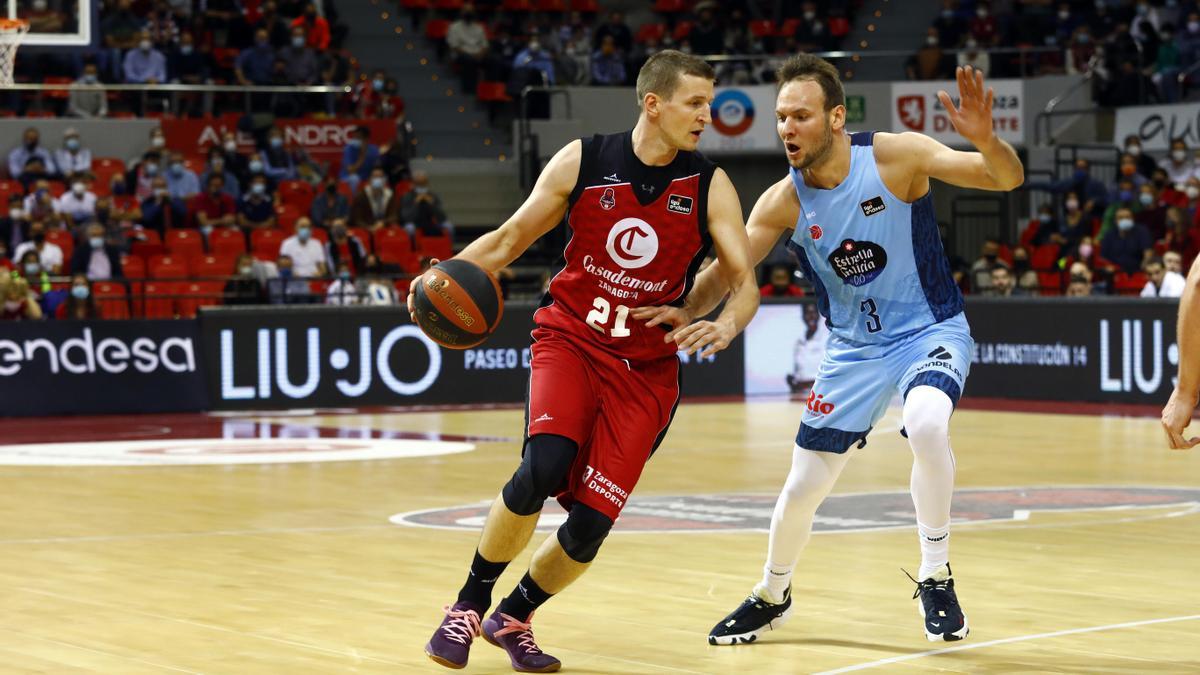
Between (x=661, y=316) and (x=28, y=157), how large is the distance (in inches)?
749

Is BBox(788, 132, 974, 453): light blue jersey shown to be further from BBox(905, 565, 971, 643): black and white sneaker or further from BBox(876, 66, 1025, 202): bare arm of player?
BBox(905, 565, 971, 643): black and white sneaker

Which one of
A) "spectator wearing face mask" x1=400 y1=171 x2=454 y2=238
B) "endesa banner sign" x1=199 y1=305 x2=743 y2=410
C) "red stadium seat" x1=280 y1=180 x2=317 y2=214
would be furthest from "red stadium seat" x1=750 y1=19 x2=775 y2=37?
"endesa banner sign" x1=199 y1=305 x2=743 y2=410

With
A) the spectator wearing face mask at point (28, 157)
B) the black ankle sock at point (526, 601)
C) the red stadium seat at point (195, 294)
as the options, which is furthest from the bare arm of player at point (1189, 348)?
the spectator wearing face mask at point (28, 157)

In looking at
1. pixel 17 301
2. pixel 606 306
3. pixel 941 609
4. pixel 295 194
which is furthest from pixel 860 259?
pixel 295 194

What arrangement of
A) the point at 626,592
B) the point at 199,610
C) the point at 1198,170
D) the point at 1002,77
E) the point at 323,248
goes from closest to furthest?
the point at 199,610, the point at 626,592, the point at 323,248, the point at 1198,170, the point at 1002,77

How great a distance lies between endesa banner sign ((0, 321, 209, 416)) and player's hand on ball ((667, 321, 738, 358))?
1417cm

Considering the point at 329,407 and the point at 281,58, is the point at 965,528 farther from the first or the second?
the point at 281,58

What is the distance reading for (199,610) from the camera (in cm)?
768

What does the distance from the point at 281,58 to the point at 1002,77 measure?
36.9 feet

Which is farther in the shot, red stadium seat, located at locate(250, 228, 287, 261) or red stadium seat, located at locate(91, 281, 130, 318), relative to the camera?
red stadium seat, located at locate(250, 228, 287, 261)

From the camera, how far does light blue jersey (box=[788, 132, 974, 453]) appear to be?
7078 millimetres

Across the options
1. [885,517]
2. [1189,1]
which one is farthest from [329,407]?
[1189,1]

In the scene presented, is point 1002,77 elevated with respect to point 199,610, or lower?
elevated

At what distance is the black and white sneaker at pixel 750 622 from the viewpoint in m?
6.95
